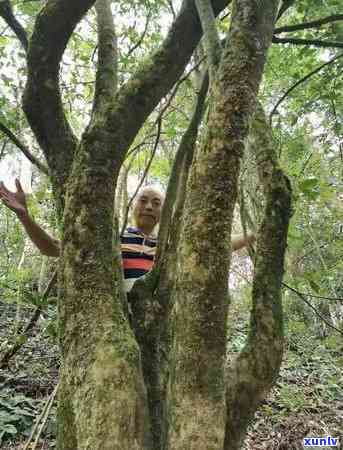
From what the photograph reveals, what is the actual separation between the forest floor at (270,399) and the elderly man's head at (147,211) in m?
1.02

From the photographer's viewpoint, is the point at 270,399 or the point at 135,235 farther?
the point at 270,399

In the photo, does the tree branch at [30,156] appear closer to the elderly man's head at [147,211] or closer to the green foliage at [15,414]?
the elderly man's head at [147,211]

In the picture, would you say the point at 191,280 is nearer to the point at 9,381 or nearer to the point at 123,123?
the point at 123,123

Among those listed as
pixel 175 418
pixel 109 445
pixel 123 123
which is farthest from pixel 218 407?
pixel 123 123

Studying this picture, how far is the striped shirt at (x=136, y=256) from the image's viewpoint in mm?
2301

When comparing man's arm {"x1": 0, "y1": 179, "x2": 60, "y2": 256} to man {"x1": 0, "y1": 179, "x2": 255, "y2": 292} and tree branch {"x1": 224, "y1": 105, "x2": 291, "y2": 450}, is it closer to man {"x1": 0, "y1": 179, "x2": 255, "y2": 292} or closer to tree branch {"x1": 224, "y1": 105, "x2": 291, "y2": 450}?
man {"x1": 0, "y1": 179, "x2": 255, "y2": 292}

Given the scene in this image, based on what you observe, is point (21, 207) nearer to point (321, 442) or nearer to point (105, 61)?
point (105, 61)

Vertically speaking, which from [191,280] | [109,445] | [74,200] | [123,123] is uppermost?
[123,123]

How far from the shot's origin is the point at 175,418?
3.93 feet

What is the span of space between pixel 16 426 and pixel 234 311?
13.3ft

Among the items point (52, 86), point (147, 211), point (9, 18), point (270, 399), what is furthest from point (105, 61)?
point (270, 399)

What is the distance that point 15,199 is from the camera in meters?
2.05

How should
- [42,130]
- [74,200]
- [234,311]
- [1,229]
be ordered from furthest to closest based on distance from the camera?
[234,311], [1,229], [42,130], [74,200]

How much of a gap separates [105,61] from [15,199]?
89cm
